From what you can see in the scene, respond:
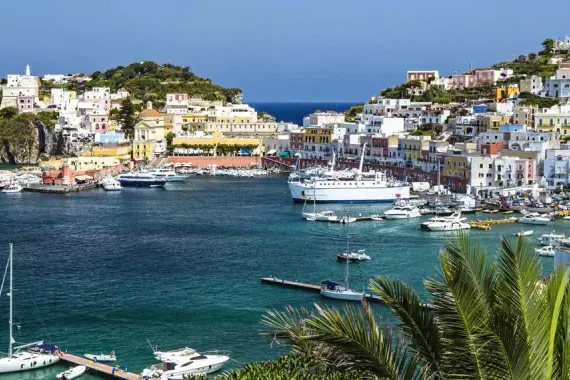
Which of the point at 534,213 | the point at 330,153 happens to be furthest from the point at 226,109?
the point at 534,213

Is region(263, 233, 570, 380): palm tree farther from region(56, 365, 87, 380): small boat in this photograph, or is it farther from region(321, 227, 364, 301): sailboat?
region(321, 227, 364, 301): sailboat

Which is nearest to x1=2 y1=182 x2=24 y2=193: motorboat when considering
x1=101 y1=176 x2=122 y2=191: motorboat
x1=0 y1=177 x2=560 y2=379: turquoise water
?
x1=0 y1=177 x2=560 y2=379: turquoise water

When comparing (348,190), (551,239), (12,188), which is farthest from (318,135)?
(551,239)

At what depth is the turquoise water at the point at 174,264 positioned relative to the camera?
1275 centimetres

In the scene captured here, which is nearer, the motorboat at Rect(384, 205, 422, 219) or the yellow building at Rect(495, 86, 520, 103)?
the motorboat at Rect(384, 205, 422, 219)

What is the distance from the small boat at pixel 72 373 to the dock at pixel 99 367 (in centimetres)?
13

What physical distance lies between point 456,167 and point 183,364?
23.5 m

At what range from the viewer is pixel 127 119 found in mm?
48719

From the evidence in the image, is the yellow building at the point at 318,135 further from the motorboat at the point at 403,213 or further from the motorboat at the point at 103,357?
the motorboat at the point at 103,357

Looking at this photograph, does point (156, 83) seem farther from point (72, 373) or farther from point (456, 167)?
point (72, 373)

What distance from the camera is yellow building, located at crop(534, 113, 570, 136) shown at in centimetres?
3588

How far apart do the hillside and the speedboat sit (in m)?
39.2

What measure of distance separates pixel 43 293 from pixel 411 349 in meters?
12.5

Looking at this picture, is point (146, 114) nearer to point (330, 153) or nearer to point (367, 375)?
point (330, 153)
